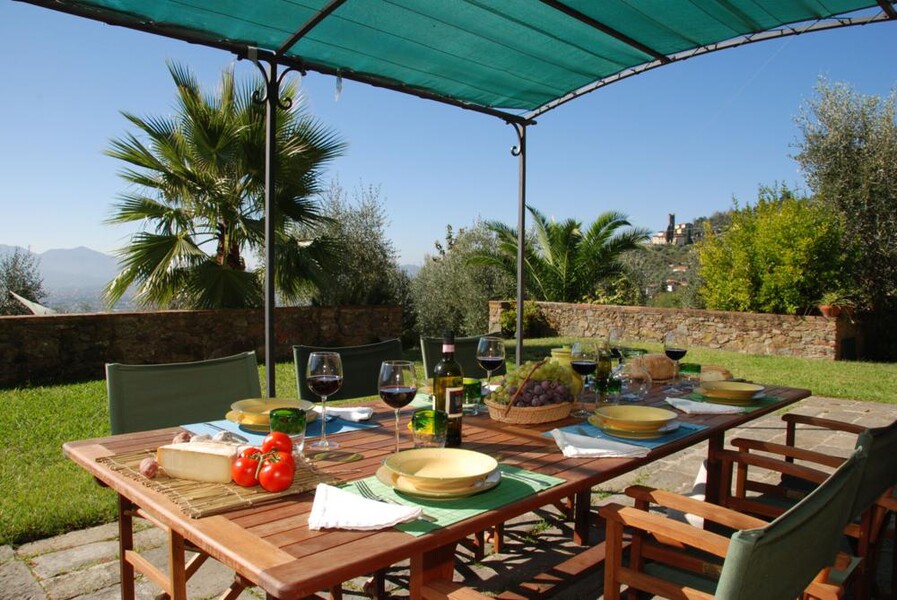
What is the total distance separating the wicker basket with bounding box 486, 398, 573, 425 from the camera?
2.03 meters

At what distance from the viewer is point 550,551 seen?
2801 millimetres

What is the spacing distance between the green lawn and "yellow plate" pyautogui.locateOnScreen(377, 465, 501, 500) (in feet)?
7.74

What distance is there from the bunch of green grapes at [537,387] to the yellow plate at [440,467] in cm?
60

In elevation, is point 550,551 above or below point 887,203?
below

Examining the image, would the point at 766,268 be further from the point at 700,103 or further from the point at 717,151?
the point at 717,151

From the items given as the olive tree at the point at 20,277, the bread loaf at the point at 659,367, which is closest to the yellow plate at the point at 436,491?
the bread loaf at the point at 659,367

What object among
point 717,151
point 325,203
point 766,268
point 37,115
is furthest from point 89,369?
point 717,151

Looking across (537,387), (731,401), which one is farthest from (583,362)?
(731,401)

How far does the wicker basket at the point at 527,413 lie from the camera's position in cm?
203

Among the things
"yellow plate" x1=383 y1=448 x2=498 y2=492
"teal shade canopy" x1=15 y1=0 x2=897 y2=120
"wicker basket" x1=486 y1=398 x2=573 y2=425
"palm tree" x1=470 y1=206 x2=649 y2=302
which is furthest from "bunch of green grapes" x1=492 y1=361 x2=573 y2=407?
"palm tree" x1=470 y1=206 x2=649 y2=302

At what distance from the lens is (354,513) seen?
3.95 feet

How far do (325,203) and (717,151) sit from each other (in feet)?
54.7

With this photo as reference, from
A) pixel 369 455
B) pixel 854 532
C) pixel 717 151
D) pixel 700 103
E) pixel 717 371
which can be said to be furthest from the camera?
pixel 717 151

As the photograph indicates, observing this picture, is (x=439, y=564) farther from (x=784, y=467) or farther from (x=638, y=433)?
(x=784, y=467)
